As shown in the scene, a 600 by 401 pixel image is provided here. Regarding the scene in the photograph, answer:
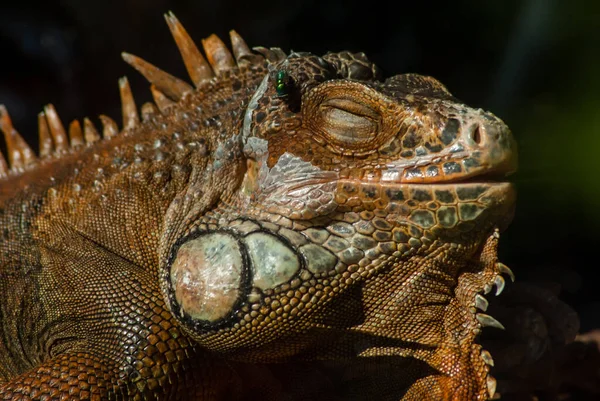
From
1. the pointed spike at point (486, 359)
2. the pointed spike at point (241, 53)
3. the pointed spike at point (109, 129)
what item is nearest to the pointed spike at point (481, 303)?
the pointed spike at point (486, 359)

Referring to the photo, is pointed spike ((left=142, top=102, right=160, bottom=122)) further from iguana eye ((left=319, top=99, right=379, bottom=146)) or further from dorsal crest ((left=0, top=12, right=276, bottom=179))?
iguana eye ((left=319, top=99, right=379, bottom=146))

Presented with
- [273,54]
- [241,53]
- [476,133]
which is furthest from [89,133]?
[476,133]

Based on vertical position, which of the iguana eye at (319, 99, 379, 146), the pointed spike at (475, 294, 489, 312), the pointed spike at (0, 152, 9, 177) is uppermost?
the pointed spike at (0, 152, 9, 177)

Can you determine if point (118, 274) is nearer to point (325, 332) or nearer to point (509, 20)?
point (325, 332)

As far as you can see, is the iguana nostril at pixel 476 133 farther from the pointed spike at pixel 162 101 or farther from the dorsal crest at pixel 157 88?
the pointed spike at pixel 162 101

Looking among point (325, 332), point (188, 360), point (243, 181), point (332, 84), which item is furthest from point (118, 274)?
point (332, 84)

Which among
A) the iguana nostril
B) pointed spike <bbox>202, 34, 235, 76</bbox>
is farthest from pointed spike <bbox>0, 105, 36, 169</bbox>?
the iguana nostril
